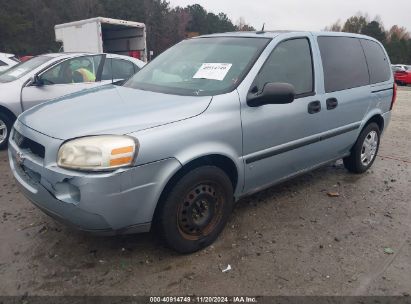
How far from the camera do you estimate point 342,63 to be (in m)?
3.91

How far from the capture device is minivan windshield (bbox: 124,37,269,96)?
2.95 meters

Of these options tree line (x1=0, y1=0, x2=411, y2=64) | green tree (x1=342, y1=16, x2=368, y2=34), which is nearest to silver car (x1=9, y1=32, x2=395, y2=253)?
tree line (x1=0, y1=0, x2=411, y2=64)

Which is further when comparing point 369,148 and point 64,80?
point 64,80

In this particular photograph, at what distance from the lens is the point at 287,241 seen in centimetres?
305

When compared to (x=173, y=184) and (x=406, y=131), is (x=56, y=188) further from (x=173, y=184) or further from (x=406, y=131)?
(x=406, y=131)

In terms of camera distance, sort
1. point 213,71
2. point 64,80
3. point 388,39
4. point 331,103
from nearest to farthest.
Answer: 1. point 213,71
2. point 331,103
3. point 64,80
4. point 388,39

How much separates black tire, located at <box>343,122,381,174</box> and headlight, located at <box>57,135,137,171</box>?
315 centimetres

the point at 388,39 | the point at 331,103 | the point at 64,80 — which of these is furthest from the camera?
the point at 388,39

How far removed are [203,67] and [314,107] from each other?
1135 mm

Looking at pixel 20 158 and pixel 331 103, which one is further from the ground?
→ pixel 331 103

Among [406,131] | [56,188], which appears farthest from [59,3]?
[56,188]

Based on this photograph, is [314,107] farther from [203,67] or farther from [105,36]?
[105,36]

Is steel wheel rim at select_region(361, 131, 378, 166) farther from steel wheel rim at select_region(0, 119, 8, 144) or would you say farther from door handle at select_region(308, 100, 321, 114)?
steel wheel rim at select_region(0, 119, 8, 144)

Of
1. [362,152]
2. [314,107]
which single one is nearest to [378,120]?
[362,152]
